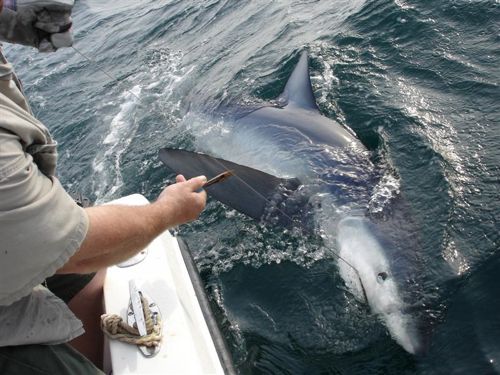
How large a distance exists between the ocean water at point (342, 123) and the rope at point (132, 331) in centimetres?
61

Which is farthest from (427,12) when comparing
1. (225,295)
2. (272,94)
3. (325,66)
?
(225,295)

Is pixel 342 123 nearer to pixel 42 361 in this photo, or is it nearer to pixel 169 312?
pixel 169 312

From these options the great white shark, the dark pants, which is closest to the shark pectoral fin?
the great white shark

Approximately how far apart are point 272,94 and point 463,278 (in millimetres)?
3203

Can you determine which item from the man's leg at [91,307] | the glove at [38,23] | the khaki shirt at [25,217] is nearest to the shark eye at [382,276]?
the man's leg at [91,307]

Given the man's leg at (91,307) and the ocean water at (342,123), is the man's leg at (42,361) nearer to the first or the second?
the man's leg at (91,307)

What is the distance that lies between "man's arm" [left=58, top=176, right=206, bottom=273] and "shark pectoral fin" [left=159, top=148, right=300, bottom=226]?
144cm

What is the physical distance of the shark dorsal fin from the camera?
428 centimetres

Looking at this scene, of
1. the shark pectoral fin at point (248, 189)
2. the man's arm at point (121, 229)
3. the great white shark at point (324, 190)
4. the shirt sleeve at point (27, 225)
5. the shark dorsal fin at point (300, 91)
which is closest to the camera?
the shirt sleeve at point (27, 225)

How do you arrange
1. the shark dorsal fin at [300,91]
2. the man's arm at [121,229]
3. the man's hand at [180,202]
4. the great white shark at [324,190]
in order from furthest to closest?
the shark dorsal fin at [300,91] < the great white shark at [324,190] < the man's hand at [180,202] < the man's arm at [121,229]

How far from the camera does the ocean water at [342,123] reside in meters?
2.51

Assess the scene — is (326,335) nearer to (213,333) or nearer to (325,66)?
(213,333)

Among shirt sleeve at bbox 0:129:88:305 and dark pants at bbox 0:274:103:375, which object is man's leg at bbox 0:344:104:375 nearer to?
dark pants at bbox 0:274:103:375

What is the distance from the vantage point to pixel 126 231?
1.67 m
